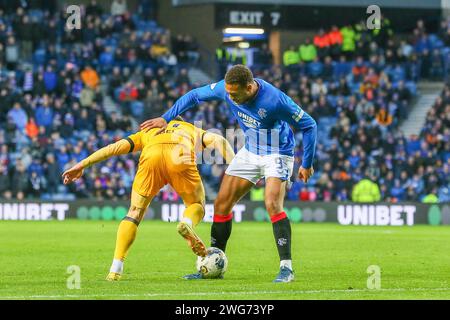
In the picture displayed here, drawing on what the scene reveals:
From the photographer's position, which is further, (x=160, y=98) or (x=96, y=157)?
(x=160, y=98)

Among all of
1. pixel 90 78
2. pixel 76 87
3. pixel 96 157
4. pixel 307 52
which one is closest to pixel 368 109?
pixel 307 52

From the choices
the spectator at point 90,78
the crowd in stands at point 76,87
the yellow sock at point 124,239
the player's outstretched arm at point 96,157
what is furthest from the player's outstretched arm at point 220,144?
the spectator at point 90,78

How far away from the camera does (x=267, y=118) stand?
11.4 metres

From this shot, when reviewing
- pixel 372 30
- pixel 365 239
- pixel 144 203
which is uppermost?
pixel 372 30

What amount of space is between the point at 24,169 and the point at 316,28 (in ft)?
39.3

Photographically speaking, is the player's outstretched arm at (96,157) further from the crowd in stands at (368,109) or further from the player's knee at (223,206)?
the crowd in stands at (368,109)

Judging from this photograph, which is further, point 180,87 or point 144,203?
point 180,87

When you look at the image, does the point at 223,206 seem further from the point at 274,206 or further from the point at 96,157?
the point at 96,157

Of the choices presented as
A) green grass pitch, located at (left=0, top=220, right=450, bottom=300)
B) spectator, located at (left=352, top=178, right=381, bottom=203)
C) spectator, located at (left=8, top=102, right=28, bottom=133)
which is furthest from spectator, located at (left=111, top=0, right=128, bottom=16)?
green grass pitch, located at (left=0, top=220, right=450, bottom=300)

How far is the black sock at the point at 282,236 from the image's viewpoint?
11188 millimetres

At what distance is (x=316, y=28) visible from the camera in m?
36.2

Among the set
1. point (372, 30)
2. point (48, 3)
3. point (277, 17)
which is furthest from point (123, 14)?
point (372, 30)

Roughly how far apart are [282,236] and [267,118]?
1.22 m

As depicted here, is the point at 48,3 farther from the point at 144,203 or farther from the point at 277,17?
the point at 144,203
